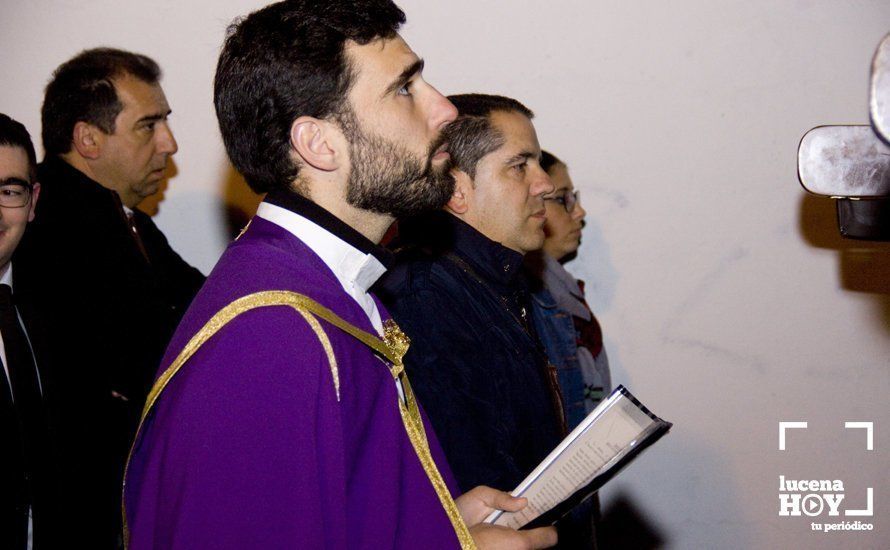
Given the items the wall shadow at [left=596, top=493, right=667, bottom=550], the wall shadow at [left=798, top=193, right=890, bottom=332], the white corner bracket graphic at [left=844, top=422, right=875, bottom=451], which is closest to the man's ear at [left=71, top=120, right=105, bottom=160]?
the wall shadow at [left=596, top=493, right=667, bottom=550]

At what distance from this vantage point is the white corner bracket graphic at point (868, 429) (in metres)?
3.65

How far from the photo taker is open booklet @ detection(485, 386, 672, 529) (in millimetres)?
1412

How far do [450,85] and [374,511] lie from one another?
2556mm

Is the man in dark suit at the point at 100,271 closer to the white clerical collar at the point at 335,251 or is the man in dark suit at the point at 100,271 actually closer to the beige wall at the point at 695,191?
the beige wall at the point at 695,191

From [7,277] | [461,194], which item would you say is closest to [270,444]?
[7,277]

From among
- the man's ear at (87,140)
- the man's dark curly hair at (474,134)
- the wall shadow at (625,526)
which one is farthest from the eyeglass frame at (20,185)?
the wall shadow at (625,526)

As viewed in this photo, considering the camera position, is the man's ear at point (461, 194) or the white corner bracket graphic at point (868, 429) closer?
the man's ear at point (461, 194)

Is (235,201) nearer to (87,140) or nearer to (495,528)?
(87,140)

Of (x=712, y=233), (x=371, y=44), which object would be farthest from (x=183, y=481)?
(x=712, y=233)

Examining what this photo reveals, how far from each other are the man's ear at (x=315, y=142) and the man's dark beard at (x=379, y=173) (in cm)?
3

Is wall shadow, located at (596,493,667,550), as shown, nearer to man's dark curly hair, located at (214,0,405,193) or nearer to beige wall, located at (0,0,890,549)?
beige wall, located at (0,0,890,549)

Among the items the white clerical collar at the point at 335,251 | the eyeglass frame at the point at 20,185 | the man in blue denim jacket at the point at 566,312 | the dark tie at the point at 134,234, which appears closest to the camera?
the white clerical collar at the point at 335,251

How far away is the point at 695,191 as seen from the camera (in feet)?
11.9

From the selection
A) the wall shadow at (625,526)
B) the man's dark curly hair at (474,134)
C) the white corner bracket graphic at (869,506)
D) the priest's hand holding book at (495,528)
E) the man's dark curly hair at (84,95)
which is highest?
the man's dark curly hair at (84,95)
